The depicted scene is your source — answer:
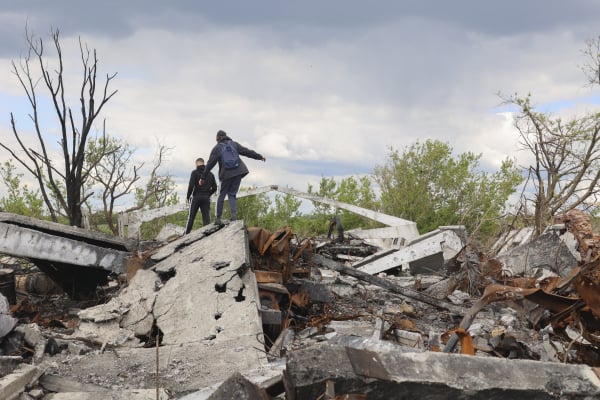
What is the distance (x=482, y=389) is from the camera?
3.04 metres

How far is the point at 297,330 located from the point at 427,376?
3.20 meters

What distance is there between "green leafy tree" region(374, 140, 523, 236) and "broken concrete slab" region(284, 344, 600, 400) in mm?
22832

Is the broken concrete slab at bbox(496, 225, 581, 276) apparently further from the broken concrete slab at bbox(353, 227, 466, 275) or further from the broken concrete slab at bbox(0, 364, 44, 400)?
the broken concrete slab at bbox(0, 364, 44, 400)

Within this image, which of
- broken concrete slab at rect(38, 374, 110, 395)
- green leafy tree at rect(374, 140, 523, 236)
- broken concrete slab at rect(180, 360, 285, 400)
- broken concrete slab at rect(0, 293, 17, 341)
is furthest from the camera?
green leafy tree at rect(374, 140, 523, 236)

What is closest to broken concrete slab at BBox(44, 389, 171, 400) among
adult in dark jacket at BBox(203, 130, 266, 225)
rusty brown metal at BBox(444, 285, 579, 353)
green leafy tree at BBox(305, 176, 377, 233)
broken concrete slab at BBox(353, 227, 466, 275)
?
rusty brown metal at BBox(444, 285, 579, 353)

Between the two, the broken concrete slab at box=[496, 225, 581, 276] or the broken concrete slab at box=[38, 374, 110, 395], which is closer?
the broken concrete slab at box=[38, 374, 110, 395]

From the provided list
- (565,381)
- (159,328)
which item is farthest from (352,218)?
(565,381)

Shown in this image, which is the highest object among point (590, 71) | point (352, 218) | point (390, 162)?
point (590, 71)

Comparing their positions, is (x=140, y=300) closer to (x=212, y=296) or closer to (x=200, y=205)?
(x=212, y=296)

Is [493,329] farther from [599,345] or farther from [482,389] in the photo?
[482,389]

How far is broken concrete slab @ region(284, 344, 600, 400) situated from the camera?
2.93 m

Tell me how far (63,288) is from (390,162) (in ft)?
67.2

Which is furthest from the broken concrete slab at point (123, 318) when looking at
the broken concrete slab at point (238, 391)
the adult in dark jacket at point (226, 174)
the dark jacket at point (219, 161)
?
the dark jacket at point (219, 161)

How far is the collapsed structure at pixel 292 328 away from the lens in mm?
3096
